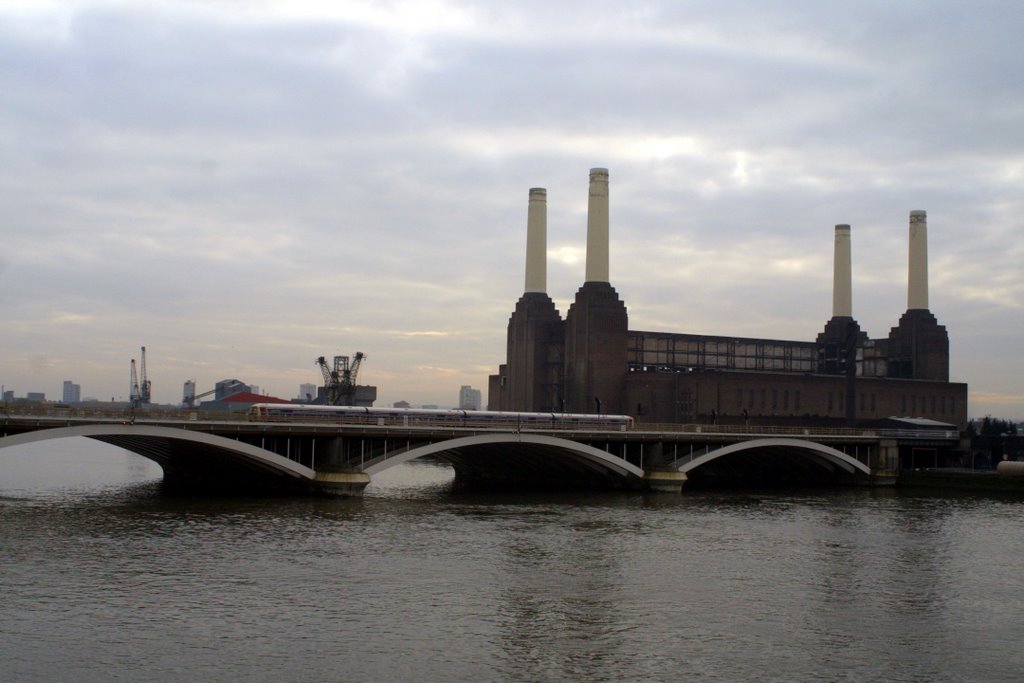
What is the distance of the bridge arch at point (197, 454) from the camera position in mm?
54500

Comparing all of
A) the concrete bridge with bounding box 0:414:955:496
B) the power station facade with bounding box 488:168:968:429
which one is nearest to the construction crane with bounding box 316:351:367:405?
the power station facade with bounding box 488:168:968:429

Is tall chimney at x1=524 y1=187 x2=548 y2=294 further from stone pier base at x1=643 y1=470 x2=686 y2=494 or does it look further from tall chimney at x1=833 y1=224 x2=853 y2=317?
stone pier base at x1=643 y1=470 x2=686 y2=494

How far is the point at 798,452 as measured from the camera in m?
91.2

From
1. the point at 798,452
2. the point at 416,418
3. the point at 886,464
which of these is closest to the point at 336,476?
the point at 416,418

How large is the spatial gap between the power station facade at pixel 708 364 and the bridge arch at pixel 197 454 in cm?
5600

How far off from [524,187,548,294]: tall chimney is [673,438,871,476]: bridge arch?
46695 millimetres

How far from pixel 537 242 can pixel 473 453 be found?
53.1 m

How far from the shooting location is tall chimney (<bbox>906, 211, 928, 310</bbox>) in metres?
139

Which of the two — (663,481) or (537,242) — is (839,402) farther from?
(663,481)

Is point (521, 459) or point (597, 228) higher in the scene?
point (597, 228)

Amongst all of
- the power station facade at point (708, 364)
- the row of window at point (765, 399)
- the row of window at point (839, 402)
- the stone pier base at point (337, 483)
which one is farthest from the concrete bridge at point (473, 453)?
the row of window at point (839, 402)

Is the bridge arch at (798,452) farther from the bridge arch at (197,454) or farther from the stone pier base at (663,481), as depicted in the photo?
the bridge arch at (197,454)

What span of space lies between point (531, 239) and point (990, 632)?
100 meters

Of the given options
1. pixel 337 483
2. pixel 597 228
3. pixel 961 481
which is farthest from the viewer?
pixel 597 228
